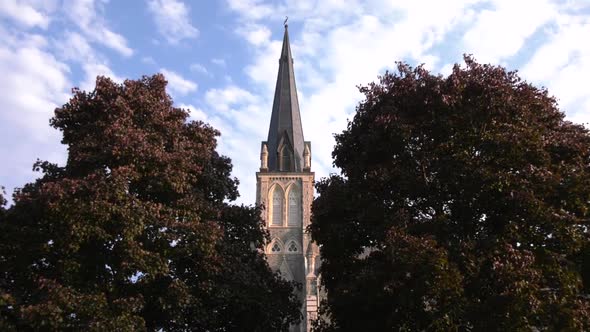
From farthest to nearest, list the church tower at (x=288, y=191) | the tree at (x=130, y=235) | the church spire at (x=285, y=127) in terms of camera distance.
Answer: the church spire at (x=285, y=127) < the church tower at (x=288, y=191) < the tree at (x=130, y=235)

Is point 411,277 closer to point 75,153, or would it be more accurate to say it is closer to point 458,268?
point 458,268

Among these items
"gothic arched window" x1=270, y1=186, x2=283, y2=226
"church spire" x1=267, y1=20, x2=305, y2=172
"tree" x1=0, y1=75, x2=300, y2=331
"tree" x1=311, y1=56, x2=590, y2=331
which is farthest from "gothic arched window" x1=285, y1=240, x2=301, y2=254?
"tree" x1=311, y1=56, x2=590, y2=331

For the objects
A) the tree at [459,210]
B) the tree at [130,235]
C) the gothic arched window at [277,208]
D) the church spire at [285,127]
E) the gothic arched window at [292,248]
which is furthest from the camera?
the church spire at [285,127]

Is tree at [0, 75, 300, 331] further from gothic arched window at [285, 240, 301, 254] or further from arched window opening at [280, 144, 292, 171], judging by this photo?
arched window opening at [280, 144, 292, 171]

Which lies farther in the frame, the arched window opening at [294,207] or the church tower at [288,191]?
the arched window opening at [294,207]

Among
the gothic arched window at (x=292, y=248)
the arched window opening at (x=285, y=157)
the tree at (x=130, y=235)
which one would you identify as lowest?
the tree at (x=130, y=235)

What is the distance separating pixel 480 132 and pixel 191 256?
7330mm

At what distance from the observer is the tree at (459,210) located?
36.8 ft

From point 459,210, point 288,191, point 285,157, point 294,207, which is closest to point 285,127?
point 285,157

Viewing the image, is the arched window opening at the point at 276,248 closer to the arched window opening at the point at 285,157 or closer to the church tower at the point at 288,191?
the church tower at the point at 288,191

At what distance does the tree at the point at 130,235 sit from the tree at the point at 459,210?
8.77 feet

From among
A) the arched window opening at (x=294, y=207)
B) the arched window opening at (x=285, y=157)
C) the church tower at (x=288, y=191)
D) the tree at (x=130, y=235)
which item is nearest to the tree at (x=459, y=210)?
the tree at (x=130, y=235)

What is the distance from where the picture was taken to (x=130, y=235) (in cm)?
1222

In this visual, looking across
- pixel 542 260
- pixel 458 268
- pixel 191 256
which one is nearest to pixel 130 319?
pixel 191 256
